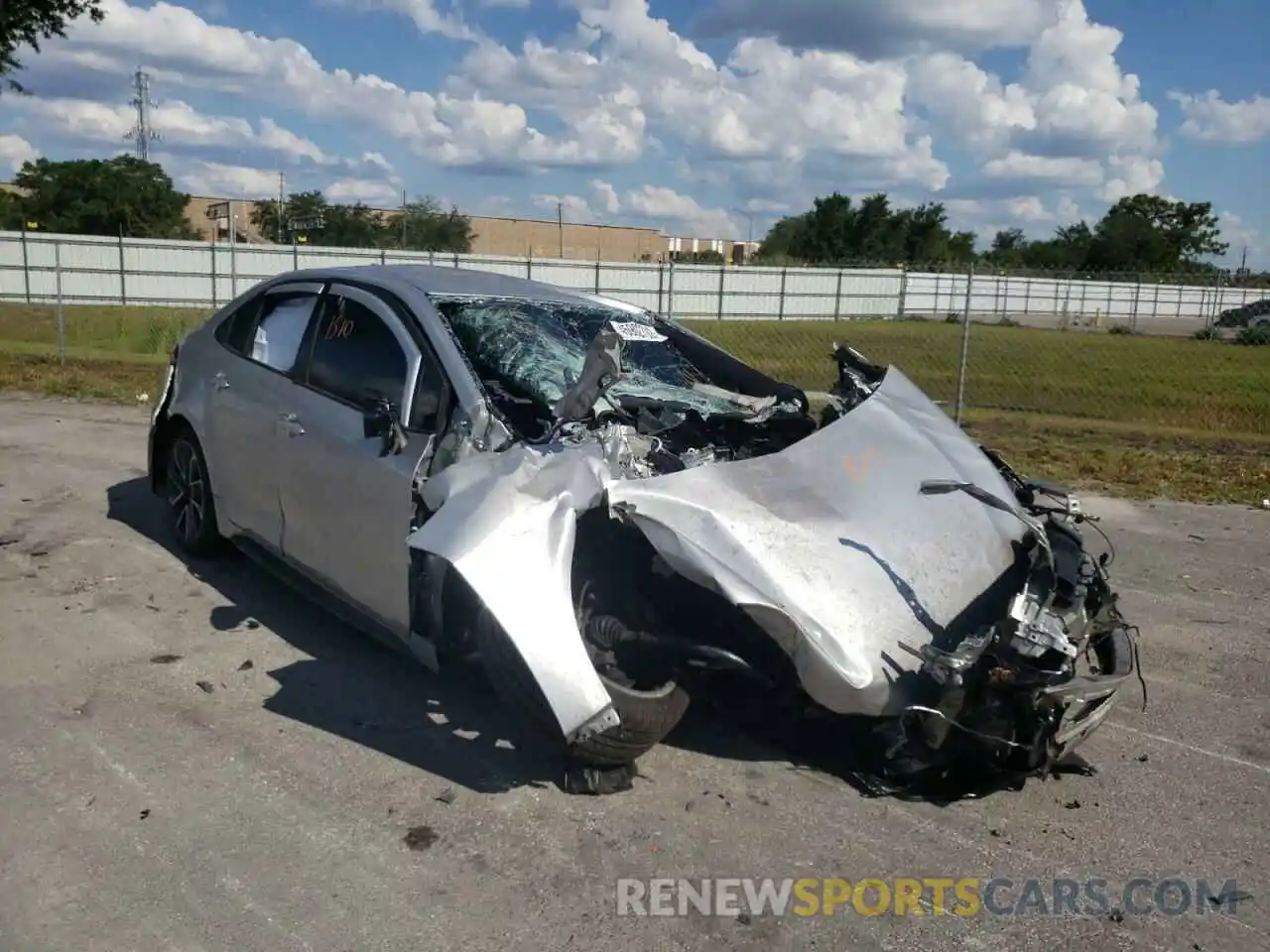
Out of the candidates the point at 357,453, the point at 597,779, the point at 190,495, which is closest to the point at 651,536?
the point at 597,779

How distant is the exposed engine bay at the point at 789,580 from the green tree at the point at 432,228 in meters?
53.9

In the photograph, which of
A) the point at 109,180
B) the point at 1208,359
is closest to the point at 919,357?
the point at 1208,359

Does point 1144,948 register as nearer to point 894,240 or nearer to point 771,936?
point 771,936

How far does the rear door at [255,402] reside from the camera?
17.3 ft

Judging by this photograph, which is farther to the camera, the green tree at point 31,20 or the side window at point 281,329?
the green tree at point 31,20

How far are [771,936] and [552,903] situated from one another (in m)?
0.63

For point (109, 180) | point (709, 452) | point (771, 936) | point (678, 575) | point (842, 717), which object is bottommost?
point (771, 936)

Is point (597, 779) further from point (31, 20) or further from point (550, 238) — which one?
point (550, 238)

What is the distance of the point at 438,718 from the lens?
445 cm

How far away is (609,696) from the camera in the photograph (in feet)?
11.6

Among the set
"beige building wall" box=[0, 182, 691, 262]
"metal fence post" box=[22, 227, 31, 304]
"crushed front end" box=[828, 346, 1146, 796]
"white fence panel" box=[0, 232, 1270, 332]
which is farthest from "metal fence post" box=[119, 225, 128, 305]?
"crushed front end" box=[828, 346, 1146, 796]

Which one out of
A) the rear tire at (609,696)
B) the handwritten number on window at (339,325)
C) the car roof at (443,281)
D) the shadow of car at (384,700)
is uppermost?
the car roof at (443,281)

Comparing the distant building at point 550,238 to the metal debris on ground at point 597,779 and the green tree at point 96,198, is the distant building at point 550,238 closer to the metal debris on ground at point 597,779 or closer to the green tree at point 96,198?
the green tree at point 96,198

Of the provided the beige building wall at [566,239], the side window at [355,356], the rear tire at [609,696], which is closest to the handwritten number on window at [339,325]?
the side window at [355,356]
